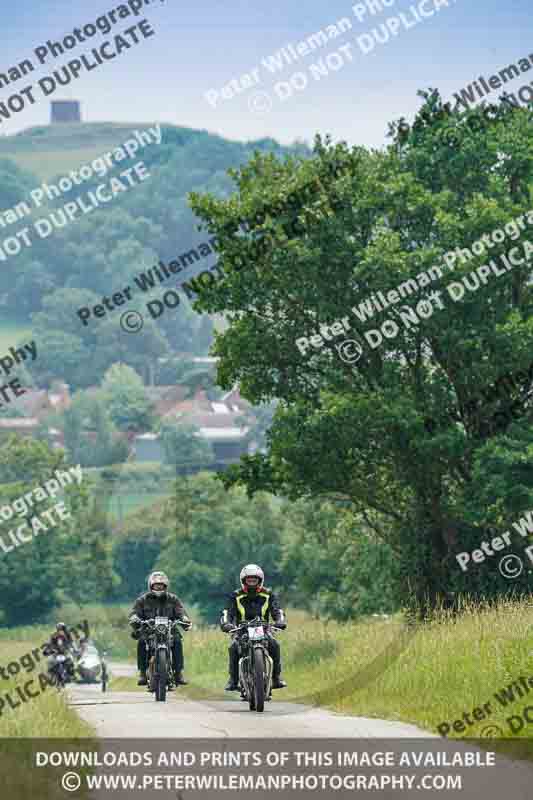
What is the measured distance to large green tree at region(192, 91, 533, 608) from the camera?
106ft

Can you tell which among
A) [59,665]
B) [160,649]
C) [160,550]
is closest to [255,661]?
[160,649]

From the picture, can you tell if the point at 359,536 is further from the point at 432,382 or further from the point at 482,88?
the point at 482,88

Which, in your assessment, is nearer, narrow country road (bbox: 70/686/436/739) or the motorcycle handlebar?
narrow country road (bbox: 70/686/436/739)

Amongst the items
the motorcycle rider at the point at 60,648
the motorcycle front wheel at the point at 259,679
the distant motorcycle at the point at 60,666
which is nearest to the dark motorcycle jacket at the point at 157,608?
the motorcycle front wheel at the point at 259,679

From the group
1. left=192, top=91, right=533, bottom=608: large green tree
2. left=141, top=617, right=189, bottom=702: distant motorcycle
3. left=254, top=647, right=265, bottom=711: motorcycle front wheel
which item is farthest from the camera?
left=192, top=91, right=533, bottom=608: large green tree

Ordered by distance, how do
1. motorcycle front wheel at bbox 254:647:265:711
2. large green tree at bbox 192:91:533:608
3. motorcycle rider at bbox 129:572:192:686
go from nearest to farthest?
motorcycle front wheel at bbox 254:647:265:711 < motorcycle rider at bbox 129:572:192:686 < large green tree at bbox 192:91:533:608

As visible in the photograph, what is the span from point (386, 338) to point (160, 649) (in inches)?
641

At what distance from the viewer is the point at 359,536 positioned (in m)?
44.8

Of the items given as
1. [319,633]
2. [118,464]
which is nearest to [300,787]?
[319,633]

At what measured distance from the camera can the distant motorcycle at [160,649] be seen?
1812 cm

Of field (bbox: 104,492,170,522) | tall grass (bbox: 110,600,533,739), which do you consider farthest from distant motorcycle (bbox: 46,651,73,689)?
field (bbox: 104,492,170,522)

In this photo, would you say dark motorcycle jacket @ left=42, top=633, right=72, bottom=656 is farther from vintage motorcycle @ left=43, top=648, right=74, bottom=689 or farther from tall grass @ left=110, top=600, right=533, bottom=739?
tall grass @ left=110, top=600, right=533, bottom=739

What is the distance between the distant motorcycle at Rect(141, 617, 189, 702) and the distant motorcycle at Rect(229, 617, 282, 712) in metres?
1.10

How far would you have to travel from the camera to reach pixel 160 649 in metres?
18.1
